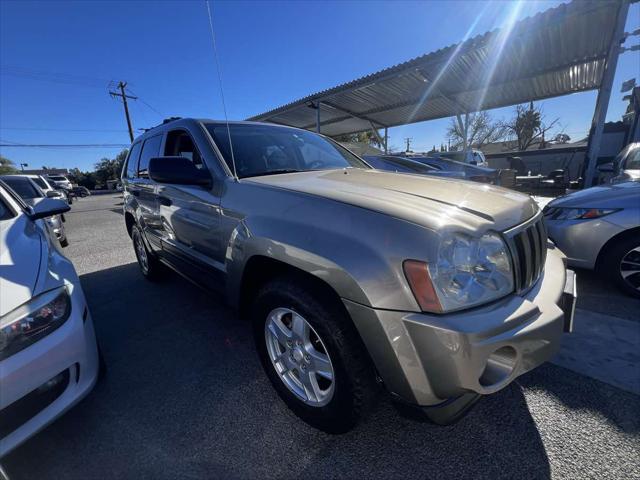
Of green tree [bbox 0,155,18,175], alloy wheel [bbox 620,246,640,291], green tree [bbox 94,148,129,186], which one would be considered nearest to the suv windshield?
alloy wheel [bbox 620,246,640,291]

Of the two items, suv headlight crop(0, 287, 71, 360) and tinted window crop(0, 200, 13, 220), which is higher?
tinted window crop(0, 200, 13, 220)

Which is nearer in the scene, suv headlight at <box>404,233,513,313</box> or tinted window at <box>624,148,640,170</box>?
suv headlight at <box>404,233,513,313</box>

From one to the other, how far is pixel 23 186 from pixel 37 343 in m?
7.27

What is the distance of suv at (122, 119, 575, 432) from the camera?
116 centimetres

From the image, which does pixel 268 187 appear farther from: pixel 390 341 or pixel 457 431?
pixel 457 431

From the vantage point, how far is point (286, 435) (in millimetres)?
1642

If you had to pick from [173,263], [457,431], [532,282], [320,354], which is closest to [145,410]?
[320,354]

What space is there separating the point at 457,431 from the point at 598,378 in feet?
3.65

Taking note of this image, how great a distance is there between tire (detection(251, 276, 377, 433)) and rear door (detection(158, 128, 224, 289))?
0.63 metres

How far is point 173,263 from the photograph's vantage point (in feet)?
9.51

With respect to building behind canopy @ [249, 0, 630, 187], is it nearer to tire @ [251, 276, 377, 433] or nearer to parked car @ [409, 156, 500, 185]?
parked car @ [409, 156, 500, 185]

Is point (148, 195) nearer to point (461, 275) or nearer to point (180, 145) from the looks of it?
point (180, 145)

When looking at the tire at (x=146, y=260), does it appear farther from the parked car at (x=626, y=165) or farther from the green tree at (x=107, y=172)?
the green tree at (x=107, y=172)

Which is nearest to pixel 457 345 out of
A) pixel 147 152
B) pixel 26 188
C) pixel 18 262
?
pixel 18 262
